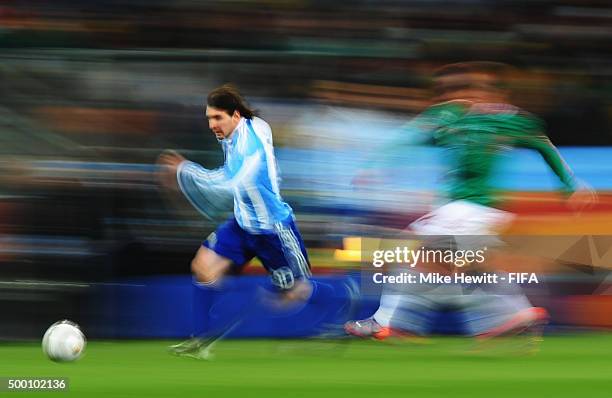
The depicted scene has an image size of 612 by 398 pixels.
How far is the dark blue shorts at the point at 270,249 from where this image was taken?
7082 mm

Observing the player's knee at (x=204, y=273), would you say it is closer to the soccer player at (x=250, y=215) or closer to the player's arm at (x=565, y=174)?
the soccer player at (x=250, y=215)

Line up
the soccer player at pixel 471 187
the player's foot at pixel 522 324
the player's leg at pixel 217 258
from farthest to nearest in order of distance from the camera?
1. the soccer player at pixel 471 187
2. the player's foot at pixel 522 324
3. the player's leg at pixel 217 258

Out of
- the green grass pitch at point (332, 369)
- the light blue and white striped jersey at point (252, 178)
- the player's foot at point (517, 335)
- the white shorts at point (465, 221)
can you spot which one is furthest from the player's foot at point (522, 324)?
the light blue and white striped jersey at point (252, 178)

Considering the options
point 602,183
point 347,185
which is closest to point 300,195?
point 347,185

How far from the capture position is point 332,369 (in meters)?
6.39

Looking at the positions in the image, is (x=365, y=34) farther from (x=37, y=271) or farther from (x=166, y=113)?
(x=37, y=271)

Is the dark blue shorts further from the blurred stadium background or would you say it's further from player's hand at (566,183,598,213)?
player's hand at (566,183,598,213)

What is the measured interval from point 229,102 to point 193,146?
0.71 meters

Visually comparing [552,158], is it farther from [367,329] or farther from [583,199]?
[367,329]

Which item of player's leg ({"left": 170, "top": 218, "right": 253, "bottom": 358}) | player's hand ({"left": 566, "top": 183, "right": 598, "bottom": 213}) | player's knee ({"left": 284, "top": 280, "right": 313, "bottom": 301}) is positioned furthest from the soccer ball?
player's hand ({"left": 566, "top": 183, "right": 598, "bottom": 213})

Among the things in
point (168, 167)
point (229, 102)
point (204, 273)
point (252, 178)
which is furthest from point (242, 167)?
point (168, 167)

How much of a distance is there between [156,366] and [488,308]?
207 centimetres

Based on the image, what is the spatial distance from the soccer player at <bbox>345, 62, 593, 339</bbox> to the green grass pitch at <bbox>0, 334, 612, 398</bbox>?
0.19 metres

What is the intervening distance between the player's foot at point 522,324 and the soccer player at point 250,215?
1070 mm
